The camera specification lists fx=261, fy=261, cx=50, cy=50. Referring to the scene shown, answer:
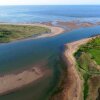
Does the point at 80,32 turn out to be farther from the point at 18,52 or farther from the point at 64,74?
the point at 64,74

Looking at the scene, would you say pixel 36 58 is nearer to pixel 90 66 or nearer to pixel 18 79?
pixel 18 79

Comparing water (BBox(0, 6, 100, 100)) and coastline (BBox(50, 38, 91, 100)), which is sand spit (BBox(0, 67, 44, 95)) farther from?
coastline (BBox(50, 38, 91, 100))

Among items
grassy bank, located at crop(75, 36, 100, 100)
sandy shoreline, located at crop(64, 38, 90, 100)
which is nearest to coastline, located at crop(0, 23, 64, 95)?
sandy shoreline, located at crop(64, 38, 90, 100)

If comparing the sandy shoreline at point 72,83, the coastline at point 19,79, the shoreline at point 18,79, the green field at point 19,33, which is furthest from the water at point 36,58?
the green field at point 19,33

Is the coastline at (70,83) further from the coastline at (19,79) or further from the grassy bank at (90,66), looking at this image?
the coastline at (19,79)

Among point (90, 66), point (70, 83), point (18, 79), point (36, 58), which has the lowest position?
point (18, 79)

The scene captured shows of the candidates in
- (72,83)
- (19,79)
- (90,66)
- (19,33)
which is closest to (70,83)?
(72,83)
